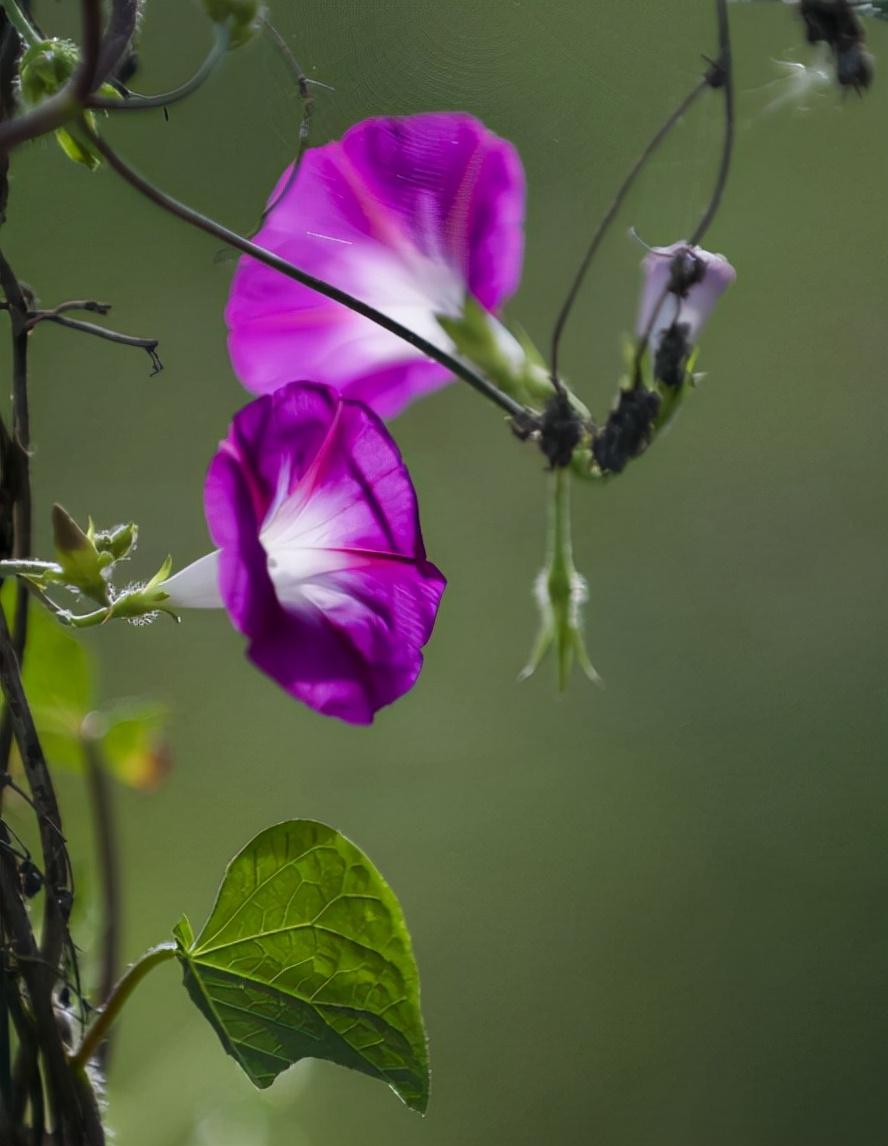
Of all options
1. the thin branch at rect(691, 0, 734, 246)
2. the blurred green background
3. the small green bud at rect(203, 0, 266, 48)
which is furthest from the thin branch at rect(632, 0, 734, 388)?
the blurred green background

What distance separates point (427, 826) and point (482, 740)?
0.39ft

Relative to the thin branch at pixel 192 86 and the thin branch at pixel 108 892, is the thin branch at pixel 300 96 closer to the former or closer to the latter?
the thin branch at pixel 192 86

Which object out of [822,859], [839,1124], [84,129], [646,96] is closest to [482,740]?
[822,859]

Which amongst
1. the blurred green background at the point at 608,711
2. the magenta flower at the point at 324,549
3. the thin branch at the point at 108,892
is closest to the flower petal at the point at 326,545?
the magenta flower at the point at 324,549

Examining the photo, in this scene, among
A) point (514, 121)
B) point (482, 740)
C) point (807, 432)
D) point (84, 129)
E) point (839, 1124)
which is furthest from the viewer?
point (807, 432)

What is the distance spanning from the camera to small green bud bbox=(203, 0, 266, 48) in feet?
0.70

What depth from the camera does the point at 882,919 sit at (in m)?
1.49

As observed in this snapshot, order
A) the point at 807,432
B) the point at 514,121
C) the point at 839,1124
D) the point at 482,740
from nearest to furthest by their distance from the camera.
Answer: the point at 514,121
the point at 839,1124
the point at 482,740
the point at 807,432

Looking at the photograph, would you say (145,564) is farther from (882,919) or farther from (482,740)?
(882,919)

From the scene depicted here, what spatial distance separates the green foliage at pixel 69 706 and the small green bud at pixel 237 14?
0.19 metres

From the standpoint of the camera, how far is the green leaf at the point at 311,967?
0.89ft

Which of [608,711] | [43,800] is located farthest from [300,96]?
[608,711]

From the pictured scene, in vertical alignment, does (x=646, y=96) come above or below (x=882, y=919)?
above

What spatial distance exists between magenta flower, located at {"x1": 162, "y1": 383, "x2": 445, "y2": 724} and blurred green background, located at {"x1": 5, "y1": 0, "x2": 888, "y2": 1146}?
0.82 meters
